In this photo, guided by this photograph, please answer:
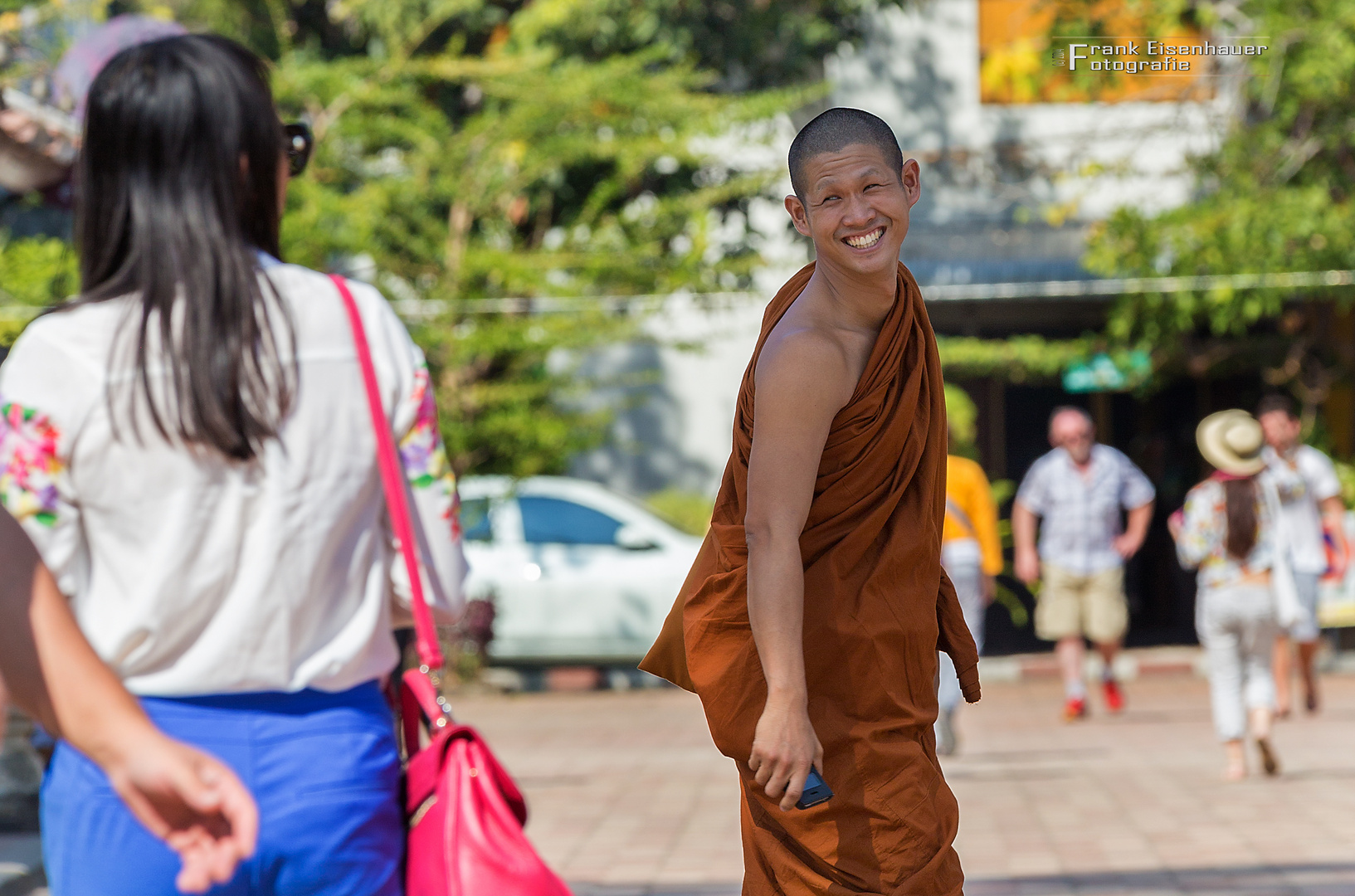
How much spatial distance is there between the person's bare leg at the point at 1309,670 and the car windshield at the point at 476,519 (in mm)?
5867

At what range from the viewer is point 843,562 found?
2.86 m

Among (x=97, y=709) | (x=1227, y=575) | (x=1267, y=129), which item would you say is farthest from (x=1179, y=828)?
(x=1267, y=129)

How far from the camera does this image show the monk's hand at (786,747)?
270cm

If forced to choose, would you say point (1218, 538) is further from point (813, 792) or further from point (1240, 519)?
point (813, 792)

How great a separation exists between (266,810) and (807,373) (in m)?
1.26

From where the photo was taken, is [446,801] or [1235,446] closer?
[446,801]

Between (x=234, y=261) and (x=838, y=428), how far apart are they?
3.86 feet

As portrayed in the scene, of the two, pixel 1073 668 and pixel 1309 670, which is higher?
pixel 1309 670

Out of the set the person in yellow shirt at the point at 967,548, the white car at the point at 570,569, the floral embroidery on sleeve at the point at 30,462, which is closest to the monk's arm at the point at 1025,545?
the person in yellow shirt at the point at 967,548

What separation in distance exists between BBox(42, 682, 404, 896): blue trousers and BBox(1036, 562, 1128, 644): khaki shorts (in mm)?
9310

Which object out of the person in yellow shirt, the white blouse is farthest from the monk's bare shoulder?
the person in yellow shirt

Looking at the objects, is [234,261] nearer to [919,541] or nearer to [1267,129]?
[919,541]

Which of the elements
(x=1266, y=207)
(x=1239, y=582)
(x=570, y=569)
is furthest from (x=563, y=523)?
(x=1239, y=582)

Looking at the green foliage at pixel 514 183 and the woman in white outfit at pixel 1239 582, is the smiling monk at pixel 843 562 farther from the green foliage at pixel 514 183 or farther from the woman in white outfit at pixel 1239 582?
the green foliage at pixel 514 183
